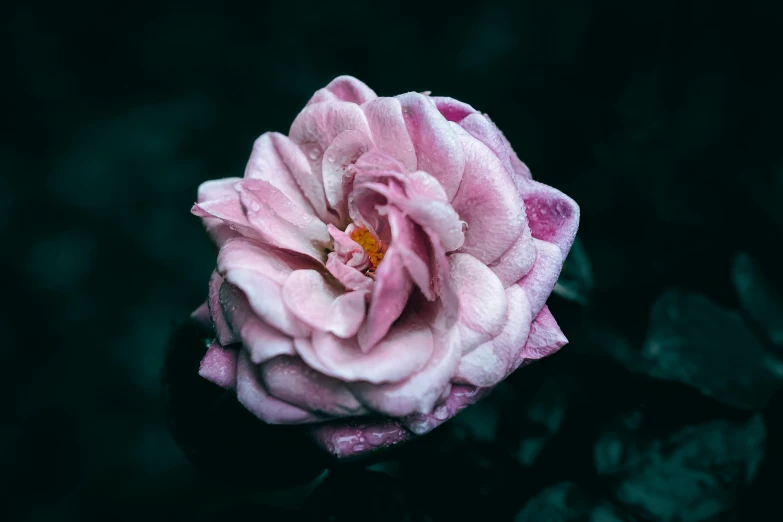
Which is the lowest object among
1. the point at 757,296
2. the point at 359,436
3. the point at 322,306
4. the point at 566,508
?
the point at 566,508

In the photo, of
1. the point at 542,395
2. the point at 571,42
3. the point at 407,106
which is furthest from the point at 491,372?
the point at 571,42

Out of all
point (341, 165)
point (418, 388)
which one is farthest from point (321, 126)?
point (418, 388)

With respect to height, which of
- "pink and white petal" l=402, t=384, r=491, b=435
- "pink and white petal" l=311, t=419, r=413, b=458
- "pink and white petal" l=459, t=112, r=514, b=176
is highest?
"pink and white petal" l=459, t=112, r=514, b=176

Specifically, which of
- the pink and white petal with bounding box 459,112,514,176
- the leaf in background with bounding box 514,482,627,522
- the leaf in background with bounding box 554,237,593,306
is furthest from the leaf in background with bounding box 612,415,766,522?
the pink and white petal with bounding box 459,112,514,176

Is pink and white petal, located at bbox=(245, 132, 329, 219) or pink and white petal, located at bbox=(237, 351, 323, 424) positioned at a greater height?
pink and white petal, located at bbox=(245, 132, 329, 219)

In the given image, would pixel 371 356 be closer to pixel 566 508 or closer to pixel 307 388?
pixel 307 388

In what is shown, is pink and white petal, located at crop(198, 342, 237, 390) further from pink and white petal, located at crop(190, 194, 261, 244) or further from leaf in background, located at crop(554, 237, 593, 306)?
leaf in background, located at crop(554, 237, 593, 306)

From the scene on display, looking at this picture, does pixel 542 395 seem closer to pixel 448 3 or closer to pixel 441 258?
pixel 441 258
